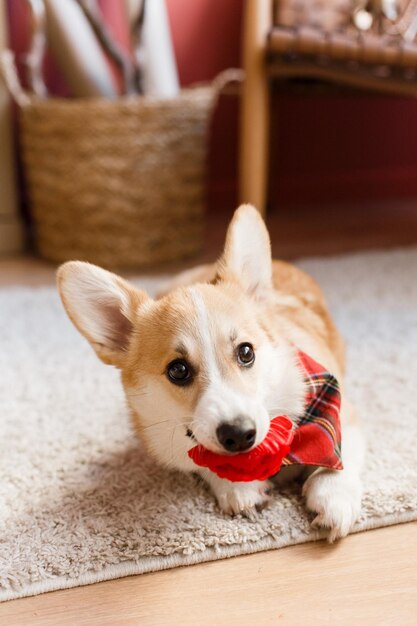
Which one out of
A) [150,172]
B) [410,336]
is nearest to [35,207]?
[150,172]

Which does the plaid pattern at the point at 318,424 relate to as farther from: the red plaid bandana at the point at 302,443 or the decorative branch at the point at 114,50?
the decorative branch at the point at 114,50

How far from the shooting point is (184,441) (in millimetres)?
1060

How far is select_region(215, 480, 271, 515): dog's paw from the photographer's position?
1.05 meters

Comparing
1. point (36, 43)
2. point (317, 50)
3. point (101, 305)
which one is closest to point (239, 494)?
point (101, 305)

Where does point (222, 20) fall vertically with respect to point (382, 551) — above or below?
above

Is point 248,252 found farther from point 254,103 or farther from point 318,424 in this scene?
point 254,103

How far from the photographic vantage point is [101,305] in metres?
1.11

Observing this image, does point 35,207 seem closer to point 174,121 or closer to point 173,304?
point 174,121

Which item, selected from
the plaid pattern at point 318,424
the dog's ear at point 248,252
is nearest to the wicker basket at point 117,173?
the dog's ear at point 248,252

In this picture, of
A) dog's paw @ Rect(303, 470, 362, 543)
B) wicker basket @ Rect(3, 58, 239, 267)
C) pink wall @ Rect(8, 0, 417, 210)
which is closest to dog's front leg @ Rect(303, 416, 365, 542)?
dog's paw @ Rect(303, 470, 362, 543)

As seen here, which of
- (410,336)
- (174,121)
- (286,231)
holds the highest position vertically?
(174,121)

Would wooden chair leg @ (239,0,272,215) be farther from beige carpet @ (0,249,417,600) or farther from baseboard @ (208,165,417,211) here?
baseboard @ (208,165,417,211)

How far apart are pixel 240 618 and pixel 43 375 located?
83cm

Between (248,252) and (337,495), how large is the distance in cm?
41
